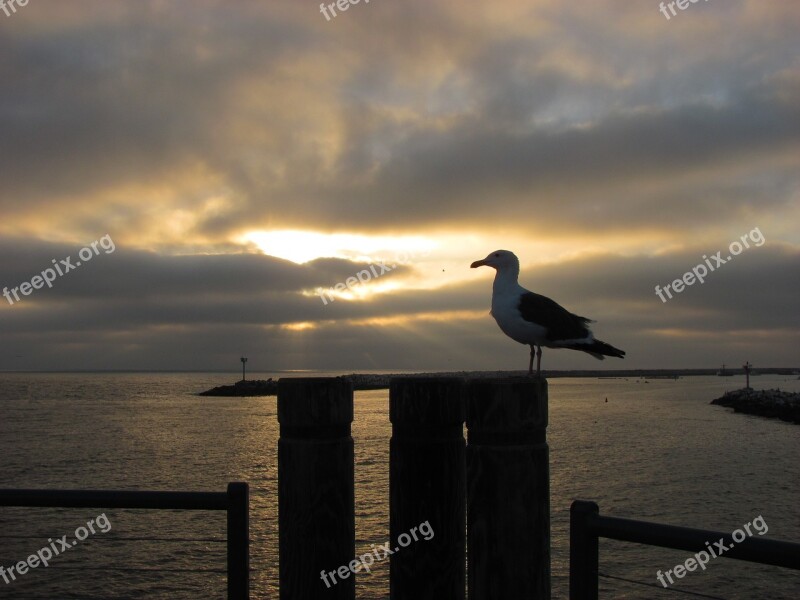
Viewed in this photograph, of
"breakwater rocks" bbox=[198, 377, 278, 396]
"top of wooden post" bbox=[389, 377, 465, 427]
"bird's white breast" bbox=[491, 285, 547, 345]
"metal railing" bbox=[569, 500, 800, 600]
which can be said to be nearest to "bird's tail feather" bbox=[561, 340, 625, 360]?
"bird's white breast" bbox=[491, 285, 547, 345]

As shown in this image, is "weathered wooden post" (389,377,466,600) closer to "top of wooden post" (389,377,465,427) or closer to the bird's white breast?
"top of wooden post" (389,377,465,427)

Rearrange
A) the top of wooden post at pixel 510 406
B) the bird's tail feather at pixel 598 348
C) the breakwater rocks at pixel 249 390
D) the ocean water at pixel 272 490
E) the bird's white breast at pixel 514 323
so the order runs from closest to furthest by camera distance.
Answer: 1. the top of wooden post at pixel 510 406
2. the bird's white breast at pixel 514 323
3. the bird's tail feather at pixel 598 348
4. the ocean water at pixel 272 490
5. the breakwater rocks at pixel 249 390

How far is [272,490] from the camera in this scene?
30.4 metres

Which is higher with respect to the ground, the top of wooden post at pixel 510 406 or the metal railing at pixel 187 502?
Answer: the top of wooden post at pixel 510 406

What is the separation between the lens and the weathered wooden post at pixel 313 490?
136 inches

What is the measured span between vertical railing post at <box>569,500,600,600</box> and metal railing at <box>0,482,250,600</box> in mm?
1529

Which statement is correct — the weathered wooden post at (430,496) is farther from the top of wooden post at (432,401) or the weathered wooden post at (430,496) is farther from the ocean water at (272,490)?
the ocean water at (272,490)

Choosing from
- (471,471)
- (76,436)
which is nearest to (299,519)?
(471,471)

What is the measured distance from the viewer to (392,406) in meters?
3.78

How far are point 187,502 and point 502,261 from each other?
12.4ft

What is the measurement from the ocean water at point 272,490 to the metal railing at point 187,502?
1.56 m

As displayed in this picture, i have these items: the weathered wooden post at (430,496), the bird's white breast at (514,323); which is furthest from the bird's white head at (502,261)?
the weathered wooden post at (430,496)

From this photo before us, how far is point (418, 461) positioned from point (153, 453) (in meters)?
46.4

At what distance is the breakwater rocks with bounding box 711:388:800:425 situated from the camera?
7169 centimetres
